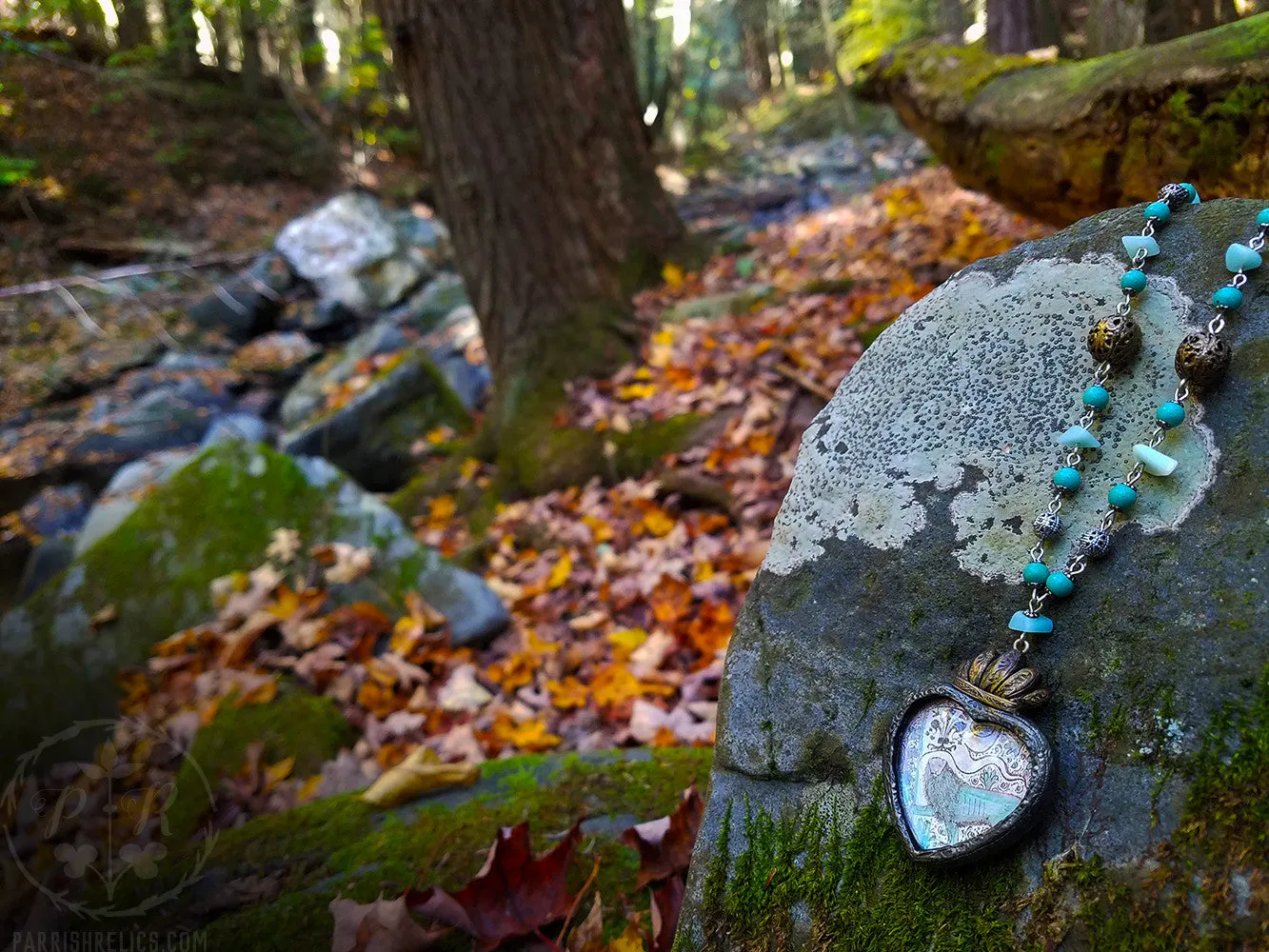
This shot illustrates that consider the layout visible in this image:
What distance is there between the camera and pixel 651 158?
18.5ft

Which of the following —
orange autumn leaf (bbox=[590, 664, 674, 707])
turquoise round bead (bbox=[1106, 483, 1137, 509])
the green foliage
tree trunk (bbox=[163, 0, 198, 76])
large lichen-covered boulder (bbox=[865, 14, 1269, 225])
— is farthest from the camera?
tree trunk (bbox=[163, 0, 198, 76])

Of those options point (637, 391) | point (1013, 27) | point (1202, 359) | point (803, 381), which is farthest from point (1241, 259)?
point (1013, 27)

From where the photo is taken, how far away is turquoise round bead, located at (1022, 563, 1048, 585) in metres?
1.24

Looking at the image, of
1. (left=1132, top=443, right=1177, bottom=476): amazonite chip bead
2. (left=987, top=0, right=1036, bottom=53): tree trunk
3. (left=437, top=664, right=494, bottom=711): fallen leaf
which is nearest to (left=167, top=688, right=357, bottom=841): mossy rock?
(left=437, top=664, right=494, bottom=711): fallen leaf

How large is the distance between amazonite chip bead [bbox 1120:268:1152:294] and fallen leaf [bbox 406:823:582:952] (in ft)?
5.04

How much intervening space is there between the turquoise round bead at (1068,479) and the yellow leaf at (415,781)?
67.0 inches

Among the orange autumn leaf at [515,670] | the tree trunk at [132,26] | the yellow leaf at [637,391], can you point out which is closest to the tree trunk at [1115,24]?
the yellow leaf at [637,391]

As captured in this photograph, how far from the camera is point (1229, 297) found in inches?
49.6

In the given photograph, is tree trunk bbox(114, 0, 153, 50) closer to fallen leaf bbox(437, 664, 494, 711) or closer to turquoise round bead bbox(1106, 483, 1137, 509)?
fallen leaf bbox(437, 664, 494, 711)

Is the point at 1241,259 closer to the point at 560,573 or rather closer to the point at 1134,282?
the point at 1134,282

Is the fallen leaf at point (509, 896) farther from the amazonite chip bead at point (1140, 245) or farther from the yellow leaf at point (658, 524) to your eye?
the yellow leaf at point (658, 524)

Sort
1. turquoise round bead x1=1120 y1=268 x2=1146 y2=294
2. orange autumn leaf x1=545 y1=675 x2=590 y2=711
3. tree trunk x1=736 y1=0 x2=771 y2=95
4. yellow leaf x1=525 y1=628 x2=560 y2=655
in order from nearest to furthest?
turquoise round bead x1=1120 y1=268 x2=1146 y2=294 → orange autumn leaf x1=545 y1=675 x2=590 y2=711 → yellow leaf x1=525 y1=628 x2=560 y2=655 → tree trunk x1=736 y1=0 x2=771 y2=95

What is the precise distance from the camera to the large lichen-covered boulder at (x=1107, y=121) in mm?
2344

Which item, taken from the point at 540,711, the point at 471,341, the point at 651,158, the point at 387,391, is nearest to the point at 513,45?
the point at 651,158
